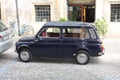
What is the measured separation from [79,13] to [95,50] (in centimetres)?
691

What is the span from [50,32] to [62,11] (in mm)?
6076

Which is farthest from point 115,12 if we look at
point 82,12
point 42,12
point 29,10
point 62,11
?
point 29,10

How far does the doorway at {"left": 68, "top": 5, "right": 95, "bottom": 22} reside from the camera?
15328 millimetres

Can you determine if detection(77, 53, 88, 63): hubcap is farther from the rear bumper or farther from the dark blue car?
the rear bumper

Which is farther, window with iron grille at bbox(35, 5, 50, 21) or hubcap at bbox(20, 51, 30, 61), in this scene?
window with iron grille at bbox(35, 5, 50, 21)

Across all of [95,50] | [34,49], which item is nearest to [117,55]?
[95,50]

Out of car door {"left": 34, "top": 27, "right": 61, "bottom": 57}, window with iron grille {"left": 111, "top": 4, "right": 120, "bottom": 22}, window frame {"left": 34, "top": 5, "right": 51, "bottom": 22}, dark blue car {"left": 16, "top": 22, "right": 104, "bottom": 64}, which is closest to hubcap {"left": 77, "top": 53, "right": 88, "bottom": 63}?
dark blue car {"left": 16, "top": 22, "right": 104, "bottom": 64}

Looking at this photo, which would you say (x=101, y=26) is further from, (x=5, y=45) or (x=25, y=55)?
(x=5, y=45)

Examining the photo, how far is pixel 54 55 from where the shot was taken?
923cm

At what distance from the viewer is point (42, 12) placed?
15.6 m

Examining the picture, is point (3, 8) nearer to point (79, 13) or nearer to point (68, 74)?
point (79, 13)

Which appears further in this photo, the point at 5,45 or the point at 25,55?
the point at 5,45

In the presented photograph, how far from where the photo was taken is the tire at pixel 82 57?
905cm

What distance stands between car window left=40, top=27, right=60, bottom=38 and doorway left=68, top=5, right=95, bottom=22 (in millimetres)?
6354
